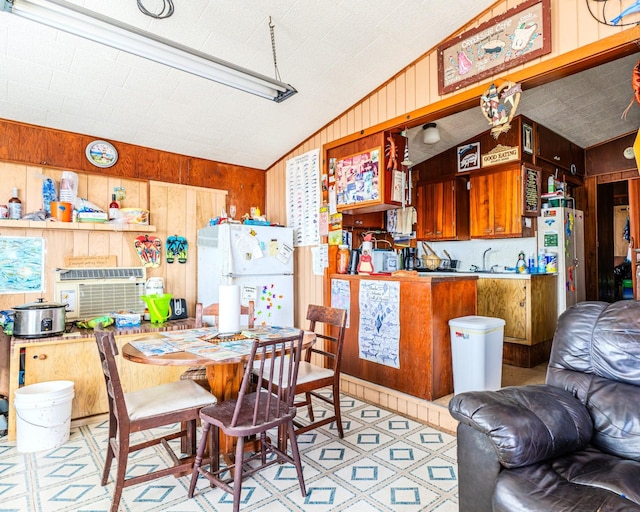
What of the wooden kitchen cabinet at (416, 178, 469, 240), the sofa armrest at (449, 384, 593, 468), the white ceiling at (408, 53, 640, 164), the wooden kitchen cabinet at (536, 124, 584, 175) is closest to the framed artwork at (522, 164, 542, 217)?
the wooden kitchen cabinet at (536, 124, 584, 175)

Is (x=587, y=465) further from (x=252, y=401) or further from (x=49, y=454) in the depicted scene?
(x=49, y=454)

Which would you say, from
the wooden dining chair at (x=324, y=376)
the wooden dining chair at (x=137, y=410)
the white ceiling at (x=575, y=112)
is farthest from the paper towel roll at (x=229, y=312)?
the white ceiling at (x=575, y=112)

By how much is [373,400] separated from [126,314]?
2.27m

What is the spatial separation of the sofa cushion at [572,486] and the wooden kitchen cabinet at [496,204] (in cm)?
353

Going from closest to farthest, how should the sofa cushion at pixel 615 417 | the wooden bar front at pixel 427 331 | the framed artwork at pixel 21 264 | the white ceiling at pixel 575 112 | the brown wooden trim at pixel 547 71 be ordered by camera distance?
the sofa cushion at pixel 615 417, the brown wooden trim at pixel 547 71, the wooden bar front at pixel 427 331, the framed artwork at pixel 21 264, the white ceiling at pixel 575 112

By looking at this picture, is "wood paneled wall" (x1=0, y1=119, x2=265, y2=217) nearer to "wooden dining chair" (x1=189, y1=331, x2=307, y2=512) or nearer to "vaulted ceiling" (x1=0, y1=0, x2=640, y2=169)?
"vaulted ceiling" (x1=0, y1=0, x2=640, y2=169)

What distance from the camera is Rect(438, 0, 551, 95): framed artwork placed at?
2.42 meters

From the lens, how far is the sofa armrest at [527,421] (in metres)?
1.46

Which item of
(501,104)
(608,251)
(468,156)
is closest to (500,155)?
(468,156)

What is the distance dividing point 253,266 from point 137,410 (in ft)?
6.74

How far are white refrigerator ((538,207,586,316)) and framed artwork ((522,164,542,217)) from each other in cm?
16

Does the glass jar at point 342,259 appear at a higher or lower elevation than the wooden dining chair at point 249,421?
higher

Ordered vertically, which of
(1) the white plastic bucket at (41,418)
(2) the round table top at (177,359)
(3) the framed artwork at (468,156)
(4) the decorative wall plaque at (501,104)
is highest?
(3) the framed artwork at (468,156)

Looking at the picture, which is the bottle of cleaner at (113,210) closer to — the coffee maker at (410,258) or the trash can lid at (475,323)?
the trash can lid at (475,323)
